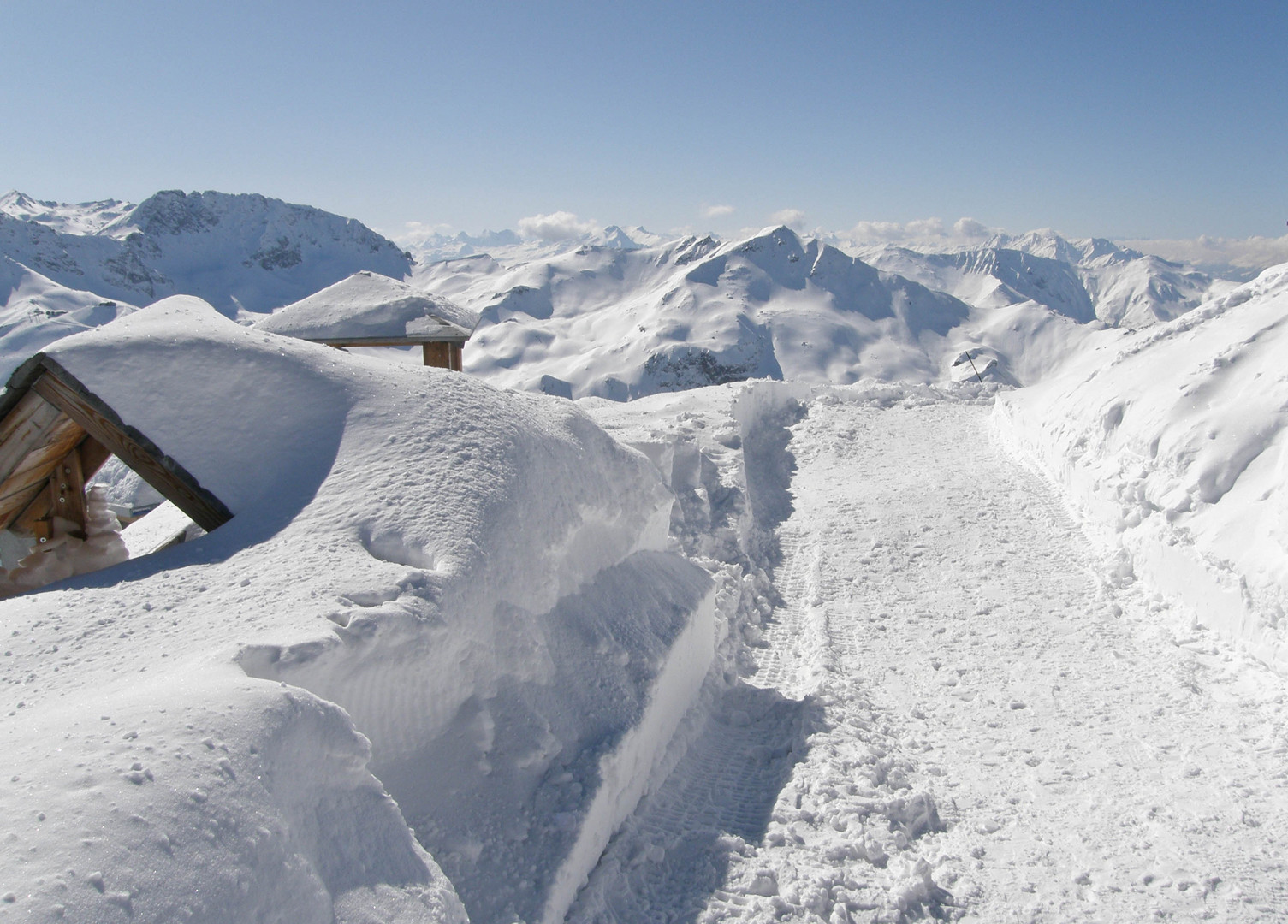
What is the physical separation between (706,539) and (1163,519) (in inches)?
181

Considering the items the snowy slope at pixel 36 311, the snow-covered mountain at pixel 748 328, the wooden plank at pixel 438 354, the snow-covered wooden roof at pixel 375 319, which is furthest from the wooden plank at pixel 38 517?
the snow-covered mountain at pixel 748 328

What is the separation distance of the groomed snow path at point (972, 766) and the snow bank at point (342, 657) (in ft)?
1.89

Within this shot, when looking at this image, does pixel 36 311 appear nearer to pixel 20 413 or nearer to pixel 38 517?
pixel 38 517

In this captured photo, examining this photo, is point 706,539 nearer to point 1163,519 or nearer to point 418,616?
point 1163,519

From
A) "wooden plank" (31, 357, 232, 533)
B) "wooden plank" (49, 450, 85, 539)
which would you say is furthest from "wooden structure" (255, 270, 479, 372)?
"wooden plank" (31, 357, 232, 533)

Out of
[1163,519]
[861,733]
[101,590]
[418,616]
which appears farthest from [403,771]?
[1163,519]

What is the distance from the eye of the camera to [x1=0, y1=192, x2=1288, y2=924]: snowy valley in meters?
2.48

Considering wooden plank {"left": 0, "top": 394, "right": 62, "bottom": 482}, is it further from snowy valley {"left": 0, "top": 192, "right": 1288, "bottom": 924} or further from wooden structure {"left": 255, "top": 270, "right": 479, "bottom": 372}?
wooden structure {"left": 255, "top": 270, "right": 479, "bottom": 372}

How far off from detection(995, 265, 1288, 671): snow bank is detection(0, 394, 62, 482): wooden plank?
8519 millimetres

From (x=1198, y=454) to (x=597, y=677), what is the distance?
6.68 meters

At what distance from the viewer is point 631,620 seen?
522 cm

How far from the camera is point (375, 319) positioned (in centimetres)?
761

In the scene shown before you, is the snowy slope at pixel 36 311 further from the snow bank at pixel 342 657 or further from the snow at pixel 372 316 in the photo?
the snow bank at pixel 342 657

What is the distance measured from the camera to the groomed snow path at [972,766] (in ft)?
12.4
